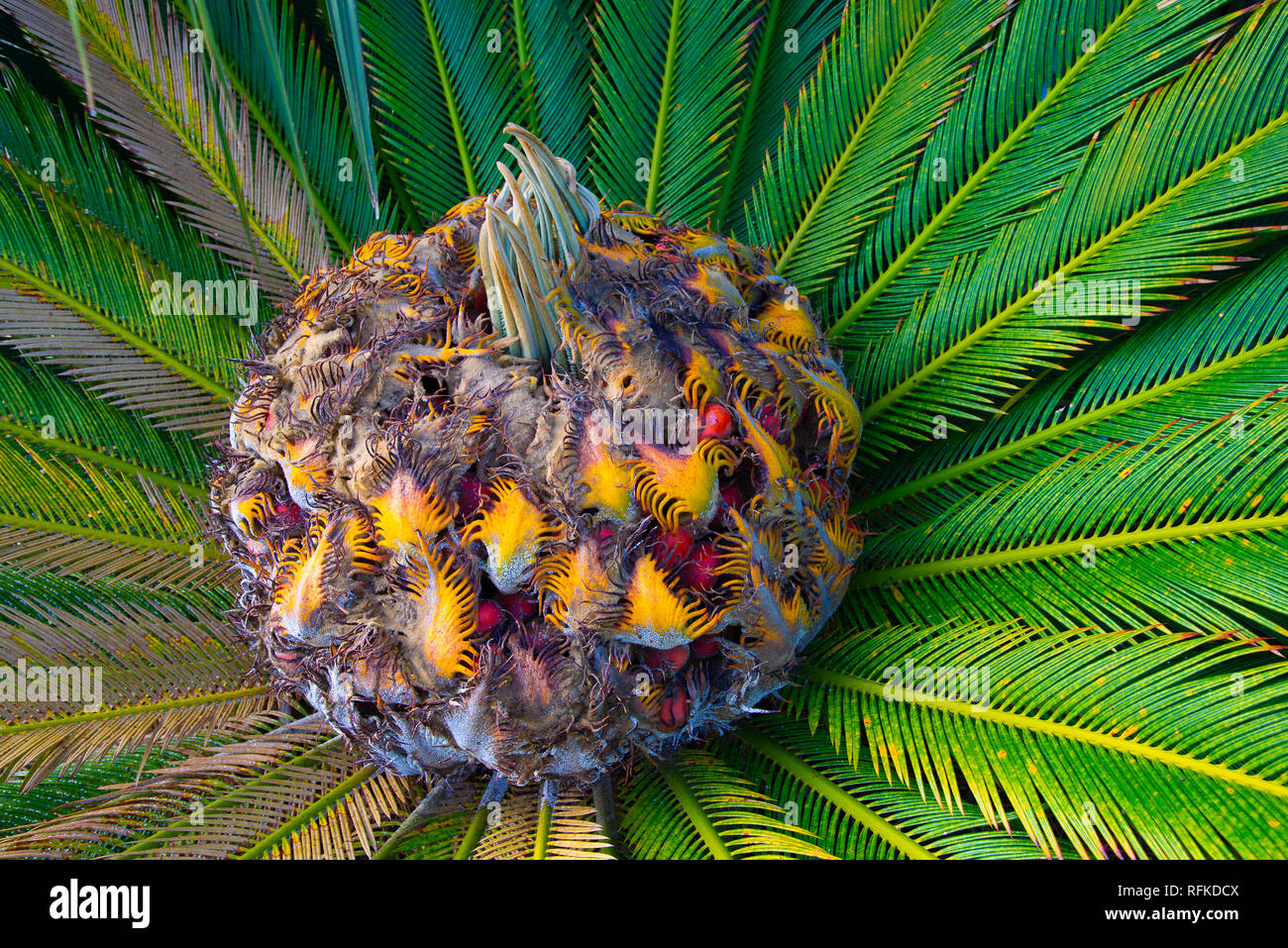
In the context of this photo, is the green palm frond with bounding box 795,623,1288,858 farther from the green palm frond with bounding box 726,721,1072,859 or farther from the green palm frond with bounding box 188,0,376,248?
the green palm frond with bounding box 188,0,376,248

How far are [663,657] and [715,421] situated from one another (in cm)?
44

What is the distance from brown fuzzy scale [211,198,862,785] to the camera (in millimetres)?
1552

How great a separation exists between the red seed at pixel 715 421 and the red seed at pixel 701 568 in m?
0.21

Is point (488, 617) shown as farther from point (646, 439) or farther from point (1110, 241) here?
point (1110, 241)

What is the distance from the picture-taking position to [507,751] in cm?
163

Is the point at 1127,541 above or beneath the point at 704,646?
above

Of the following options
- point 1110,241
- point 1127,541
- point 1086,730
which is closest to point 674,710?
point 1086,730

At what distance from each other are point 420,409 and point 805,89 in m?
1.51

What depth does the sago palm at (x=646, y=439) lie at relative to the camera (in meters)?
1.57

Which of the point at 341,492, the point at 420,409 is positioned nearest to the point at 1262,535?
the point at 420,409

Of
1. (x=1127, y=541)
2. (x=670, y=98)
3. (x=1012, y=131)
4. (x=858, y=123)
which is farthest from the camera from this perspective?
(x=670, y=98)

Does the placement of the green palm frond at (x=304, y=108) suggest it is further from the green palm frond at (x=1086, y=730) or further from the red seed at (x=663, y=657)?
the green palm frond at (x=1086, y=730)

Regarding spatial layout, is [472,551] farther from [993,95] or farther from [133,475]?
[993,95]

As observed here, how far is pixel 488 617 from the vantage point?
5.20 ft
